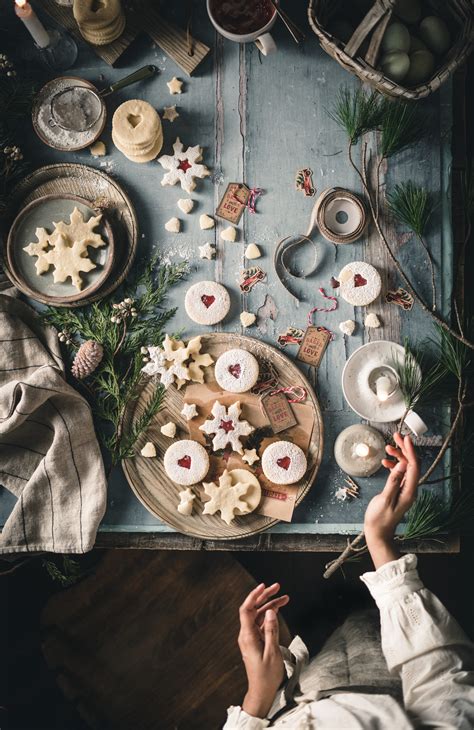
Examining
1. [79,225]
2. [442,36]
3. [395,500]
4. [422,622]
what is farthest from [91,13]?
[422,622]

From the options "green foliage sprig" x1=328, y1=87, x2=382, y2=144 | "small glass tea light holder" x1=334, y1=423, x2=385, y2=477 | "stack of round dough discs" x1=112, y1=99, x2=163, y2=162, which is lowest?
"small glass tea light holder" x1=334, y1=423, x2=385, y2=477

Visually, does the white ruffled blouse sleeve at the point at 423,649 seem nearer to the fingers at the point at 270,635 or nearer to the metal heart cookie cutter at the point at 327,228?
the fingers at the point at 270,635

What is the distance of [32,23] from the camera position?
2.01 m

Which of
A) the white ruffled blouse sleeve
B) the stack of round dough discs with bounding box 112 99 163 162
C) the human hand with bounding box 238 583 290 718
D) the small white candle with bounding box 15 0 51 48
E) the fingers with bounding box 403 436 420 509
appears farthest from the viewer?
the stack of round dough discs with bounding box 112 99 163 162

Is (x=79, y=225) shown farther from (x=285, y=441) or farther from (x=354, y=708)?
(x=354, y=708)

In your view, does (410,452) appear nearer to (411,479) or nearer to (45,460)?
(411,479)

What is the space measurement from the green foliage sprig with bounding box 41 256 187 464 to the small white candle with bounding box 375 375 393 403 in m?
0.73

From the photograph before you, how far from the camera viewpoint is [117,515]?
2.14m

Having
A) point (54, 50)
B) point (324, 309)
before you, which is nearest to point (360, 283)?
point (324, 309)

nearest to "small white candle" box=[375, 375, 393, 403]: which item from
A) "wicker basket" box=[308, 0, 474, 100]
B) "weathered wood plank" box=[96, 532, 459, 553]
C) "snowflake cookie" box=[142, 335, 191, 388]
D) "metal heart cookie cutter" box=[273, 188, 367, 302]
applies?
"metal heart cookie cutter" box=[273, 188, 367, 302]

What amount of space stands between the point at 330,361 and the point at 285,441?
0.32 m

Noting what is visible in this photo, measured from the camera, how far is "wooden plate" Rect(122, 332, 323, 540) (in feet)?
6.79

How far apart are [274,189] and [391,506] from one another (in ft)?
3.74

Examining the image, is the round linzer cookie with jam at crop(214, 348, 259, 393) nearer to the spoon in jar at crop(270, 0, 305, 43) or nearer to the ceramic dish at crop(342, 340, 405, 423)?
the ceramic dish at crop(342, 340, 405, 423)
